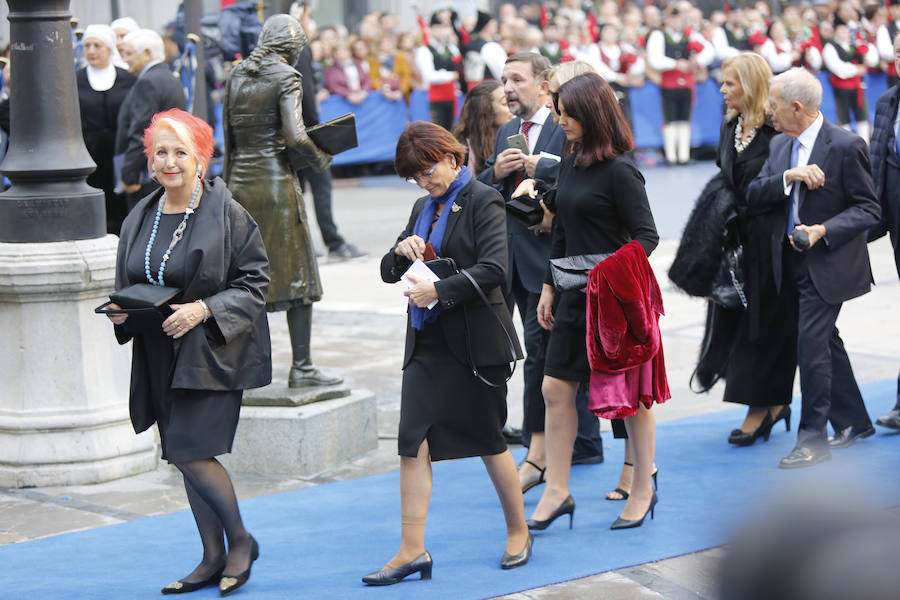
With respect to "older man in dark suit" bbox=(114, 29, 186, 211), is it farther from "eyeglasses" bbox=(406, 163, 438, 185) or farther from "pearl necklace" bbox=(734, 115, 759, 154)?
"eyeglasses" bbox=(406, 163, 438, 185)

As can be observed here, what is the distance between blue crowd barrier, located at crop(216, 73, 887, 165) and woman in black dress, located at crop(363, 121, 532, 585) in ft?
47.7

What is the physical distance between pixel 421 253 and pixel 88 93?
5608mm

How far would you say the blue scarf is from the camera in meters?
4.74

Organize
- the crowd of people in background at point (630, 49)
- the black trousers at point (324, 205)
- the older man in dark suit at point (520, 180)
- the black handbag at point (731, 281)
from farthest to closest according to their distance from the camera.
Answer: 1. the crowd of people in background at point (630, 49)
2. the black trousers at point (324, 205)
3. the black handbag at point (731, 281)
4. the older man in dark suit at point (520, 180)

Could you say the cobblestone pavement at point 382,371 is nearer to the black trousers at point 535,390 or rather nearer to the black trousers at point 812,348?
the black trousers at point 535,390

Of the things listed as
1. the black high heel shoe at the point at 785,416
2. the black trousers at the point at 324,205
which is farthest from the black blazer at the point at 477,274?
the black trousers at the point at 324,205

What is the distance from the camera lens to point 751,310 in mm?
6430

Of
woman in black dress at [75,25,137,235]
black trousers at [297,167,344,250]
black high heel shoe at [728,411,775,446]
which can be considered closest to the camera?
black high heel shoe at [728,411,775,446]

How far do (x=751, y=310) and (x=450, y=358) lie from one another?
2.27 meters

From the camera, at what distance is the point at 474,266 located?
4707mm

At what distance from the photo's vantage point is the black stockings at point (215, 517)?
180 inches

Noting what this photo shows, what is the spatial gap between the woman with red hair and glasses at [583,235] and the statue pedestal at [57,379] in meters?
2.30

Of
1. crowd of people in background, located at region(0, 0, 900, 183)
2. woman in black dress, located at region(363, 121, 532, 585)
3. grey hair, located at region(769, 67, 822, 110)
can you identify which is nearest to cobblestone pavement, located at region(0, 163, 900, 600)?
woman in black dress, located at region(363, 121, 532, 585)

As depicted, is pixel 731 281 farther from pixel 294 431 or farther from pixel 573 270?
pixel 294 431
